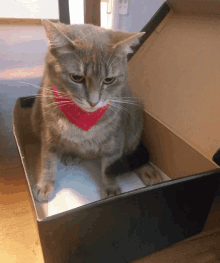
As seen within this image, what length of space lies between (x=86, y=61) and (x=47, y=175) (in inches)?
19.6

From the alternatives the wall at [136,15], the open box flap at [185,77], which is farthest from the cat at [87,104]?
the wall at [136,15]

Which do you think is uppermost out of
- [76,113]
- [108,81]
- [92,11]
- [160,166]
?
[92,11]

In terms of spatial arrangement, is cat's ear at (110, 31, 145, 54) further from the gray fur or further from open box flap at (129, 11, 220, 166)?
open box flap at (129, 11, 220, 166)

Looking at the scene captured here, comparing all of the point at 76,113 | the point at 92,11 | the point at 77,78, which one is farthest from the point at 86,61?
the point at 92,11

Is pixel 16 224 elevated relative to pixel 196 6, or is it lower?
lower

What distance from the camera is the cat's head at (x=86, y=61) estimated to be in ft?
2.24

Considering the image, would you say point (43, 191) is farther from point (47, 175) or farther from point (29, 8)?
point (29, 8)

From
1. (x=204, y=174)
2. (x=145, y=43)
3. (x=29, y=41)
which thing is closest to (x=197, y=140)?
(x=204, y=174)

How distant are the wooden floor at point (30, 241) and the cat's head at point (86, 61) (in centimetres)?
48

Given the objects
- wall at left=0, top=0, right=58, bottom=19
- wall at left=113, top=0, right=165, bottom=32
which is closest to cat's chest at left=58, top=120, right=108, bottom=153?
wall at left=113, top=0, right=165, bottom=32

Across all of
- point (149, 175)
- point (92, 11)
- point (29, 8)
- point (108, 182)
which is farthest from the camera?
point (29, 8)

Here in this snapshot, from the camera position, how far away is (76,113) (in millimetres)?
793

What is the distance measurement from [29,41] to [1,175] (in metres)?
3.18

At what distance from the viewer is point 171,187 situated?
0.64 metres
